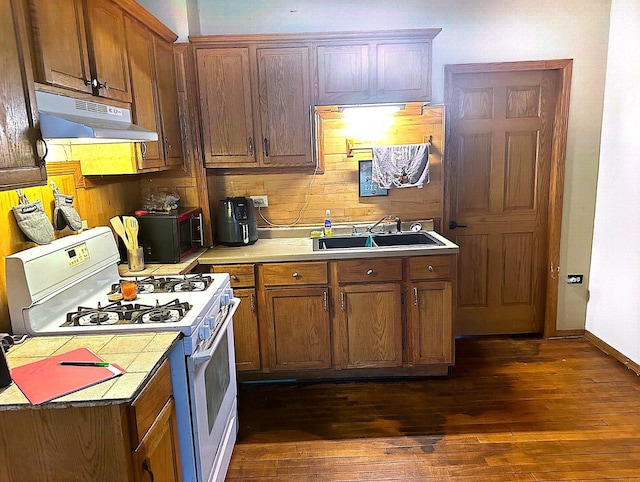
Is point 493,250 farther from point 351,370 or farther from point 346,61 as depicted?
→ point 346,61

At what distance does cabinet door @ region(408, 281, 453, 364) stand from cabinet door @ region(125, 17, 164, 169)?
1.74 m

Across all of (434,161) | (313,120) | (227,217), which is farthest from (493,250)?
(227,217)

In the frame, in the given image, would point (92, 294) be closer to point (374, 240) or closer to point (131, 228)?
point (131, 228)

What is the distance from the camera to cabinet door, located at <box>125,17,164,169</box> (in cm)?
238

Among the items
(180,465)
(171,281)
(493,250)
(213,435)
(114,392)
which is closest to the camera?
(114,392)

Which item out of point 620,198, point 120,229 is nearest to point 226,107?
point 120,229

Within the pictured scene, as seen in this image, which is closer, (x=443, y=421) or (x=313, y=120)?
(x=443, y=421)

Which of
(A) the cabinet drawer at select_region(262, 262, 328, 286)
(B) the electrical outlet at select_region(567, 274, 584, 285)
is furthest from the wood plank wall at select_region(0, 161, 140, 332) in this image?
(B) the electrical outlet at select_region(567, 274, 584, 285)

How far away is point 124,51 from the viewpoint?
2.28 meters

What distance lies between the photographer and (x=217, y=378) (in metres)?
2.06

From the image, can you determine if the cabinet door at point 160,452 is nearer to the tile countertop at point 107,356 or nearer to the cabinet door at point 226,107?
the tile countertop at point 107,356

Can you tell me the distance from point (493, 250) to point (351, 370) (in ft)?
4.89

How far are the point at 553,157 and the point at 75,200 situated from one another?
320 cm

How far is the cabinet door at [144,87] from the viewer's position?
238cm
